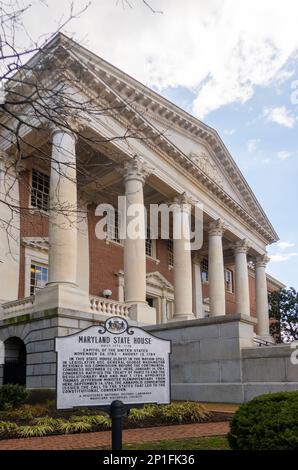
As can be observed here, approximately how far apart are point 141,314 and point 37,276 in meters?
5.85

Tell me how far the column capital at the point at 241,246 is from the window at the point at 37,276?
1653 centimetres

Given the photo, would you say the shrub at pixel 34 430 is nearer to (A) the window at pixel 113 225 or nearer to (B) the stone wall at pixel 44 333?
(B) the stone wall at pixel 44 333

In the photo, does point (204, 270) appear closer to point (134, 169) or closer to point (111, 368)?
point (134, 169)

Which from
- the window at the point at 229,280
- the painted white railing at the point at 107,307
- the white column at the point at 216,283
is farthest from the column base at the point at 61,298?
the window at the point at 229,280

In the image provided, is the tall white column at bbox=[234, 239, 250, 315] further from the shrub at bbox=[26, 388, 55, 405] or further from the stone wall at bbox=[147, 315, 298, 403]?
the shrub at bbox=[26, 388, 55, 405]

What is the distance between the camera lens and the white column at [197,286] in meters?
36.8

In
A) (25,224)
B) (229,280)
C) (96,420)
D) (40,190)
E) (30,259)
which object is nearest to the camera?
(96,420)

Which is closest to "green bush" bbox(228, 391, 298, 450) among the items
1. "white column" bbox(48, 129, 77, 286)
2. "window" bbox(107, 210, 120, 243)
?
"white column" bbox(48, 129, 77, 286)

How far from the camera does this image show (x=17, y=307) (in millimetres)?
19844

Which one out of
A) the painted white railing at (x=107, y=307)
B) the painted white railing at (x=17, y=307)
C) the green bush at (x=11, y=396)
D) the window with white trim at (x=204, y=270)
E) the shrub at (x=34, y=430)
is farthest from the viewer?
the window with white trim at (x=204, y=270)

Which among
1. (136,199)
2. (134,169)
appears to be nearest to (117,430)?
(136,199)

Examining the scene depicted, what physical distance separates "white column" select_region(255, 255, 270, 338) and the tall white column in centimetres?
318

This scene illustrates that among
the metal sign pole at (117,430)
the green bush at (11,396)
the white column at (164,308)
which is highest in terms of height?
the white column at (164,308)

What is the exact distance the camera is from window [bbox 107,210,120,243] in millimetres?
28953
